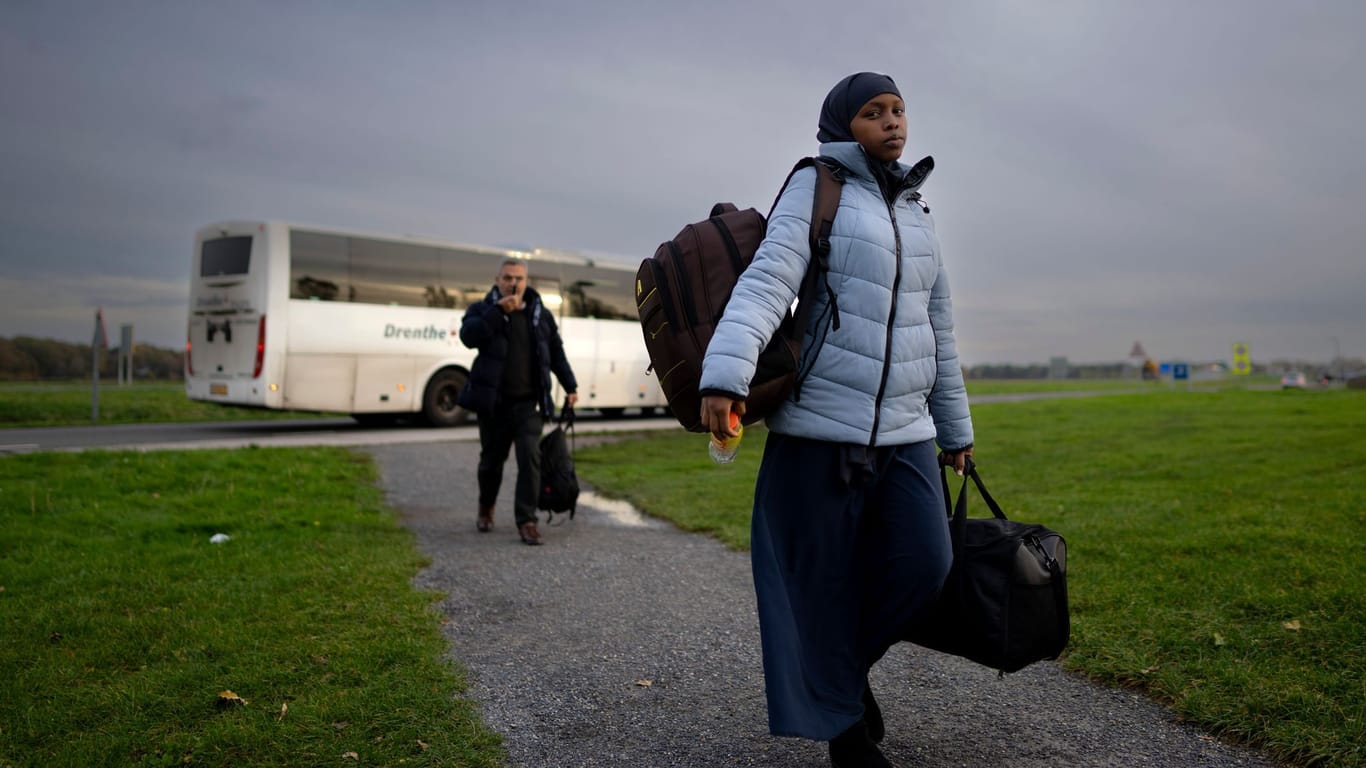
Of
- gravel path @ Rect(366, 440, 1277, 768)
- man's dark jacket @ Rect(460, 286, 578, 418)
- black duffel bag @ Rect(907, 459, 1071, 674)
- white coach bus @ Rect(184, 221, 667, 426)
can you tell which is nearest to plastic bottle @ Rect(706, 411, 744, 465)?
black duffel bag @ Rect(907, 459, 1071, 674)

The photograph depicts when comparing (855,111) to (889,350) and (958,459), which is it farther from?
(958,459)

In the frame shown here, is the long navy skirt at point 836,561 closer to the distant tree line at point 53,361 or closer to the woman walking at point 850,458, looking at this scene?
the woman walking at point 850,458

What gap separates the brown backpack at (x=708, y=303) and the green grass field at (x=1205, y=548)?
197 centimetres

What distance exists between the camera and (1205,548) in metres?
5.58

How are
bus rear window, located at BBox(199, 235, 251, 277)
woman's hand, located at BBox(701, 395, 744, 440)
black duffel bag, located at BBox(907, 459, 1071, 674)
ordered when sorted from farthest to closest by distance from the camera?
bus rear window, located at BBox(199, 235, 251, 277)
black duffel bag, located at BBox(907, 459, 1071, 674)
woman's hand, located at BBox(701, 395, 744, 440)

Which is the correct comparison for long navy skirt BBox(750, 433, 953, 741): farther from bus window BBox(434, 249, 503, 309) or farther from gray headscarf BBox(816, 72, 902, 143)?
bus window BBox(434, 249, 503, 309)

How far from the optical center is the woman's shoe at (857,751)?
2727 mm

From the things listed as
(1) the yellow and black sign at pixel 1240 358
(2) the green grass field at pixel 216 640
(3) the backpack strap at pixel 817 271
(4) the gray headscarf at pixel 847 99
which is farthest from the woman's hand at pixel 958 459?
(1) the yellow and black sign at pixel 1240 358

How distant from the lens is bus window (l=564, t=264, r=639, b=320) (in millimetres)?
20688

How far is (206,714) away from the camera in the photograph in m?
3.31

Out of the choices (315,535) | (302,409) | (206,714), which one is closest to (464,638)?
(206,714)

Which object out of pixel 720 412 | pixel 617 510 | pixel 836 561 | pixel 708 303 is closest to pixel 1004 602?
pixel 836 561

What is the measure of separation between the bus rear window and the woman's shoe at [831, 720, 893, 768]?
53.0 ft

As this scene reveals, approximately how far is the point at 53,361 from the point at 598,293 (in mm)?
23602
